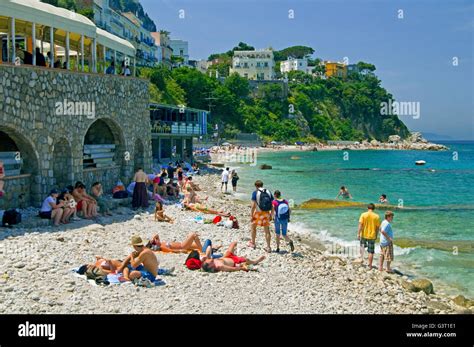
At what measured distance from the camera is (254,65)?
132000 millimetres

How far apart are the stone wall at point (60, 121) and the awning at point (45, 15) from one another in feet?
5.63

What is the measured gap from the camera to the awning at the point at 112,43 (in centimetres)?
2095

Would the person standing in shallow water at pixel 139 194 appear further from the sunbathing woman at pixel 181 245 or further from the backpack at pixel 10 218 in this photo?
the sunbathing woman at pixel 181 245

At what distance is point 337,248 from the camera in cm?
1634

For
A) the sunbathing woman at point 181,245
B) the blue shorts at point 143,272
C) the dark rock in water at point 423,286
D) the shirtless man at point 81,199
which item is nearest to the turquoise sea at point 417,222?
the dark rock in water at point 423,286

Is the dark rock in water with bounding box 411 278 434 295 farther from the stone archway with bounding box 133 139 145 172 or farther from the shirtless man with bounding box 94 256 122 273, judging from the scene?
the stone archway with bounding box 133 139 145 172

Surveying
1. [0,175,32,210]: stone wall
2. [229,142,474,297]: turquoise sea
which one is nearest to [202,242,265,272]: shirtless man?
[229,142,474,297]: turquoise sea

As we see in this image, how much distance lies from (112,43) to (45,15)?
5934mm

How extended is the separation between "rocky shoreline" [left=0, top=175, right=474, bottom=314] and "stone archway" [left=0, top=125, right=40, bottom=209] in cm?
205

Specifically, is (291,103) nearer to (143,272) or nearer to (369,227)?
(369,227)

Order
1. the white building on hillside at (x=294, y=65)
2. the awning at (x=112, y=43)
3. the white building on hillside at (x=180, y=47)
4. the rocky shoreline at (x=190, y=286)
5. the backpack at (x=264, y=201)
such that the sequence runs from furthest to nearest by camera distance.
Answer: the white building on hillside at (x=294, y=65), the white building on hillside at (x=180, y=47), the awning at (x=112, y=43), the backpack at (x=264, y=201), the rocky shoreline at (x=190, y=286)

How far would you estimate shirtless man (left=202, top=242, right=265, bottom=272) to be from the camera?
11047mm
